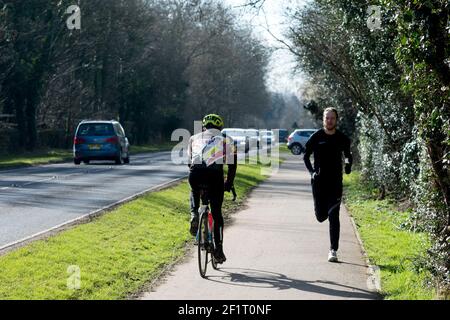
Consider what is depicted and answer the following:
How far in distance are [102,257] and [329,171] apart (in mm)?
3100

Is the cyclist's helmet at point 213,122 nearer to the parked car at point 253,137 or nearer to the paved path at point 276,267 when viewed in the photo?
the paved path at point 276,267

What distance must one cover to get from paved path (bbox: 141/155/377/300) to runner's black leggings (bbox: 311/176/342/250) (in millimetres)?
401

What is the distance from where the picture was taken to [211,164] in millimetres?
10133

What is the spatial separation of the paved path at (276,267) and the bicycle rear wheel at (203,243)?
0.45 feet

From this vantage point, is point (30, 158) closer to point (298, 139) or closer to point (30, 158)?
point (30, 158)

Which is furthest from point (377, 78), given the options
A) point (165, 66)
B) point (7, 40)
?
point (165, 66)

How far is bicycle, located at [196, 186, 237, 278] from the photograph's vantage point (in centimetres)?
980

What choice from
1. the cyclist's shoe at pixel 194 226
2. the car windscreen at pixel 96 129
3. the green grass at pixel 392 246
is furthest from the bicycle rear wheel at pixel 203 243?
the car windscreen at pixel 96 129

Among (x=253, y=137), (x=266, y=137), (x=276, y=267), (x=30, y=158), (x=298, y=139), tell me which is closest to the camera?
(x=276, y=267)

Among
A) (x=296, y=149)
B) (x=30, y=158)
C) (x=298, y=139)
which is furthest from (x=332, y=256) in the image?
(x=296, y=149)

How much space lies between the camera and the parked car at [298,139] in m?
57.6

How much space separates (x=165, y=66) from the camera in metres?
66.4
